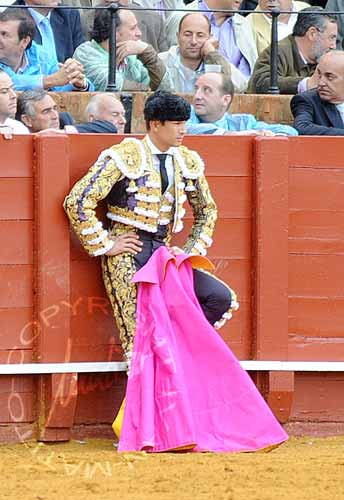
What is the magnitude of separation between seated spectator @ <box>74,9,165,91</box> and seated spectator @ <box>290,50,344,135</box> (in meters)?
0.96

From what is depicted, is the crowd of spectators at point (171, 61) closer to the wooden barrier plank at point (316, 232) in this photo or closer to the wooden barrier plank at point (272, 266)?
the wooden barrier plank at point (272, 266)

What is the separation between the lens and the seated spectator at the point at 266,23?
876 centimetres

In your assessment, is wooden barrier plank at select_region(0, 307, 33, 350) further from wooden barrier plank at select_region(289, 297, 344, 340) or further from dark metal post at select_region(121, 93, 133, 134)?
dark metal post at select_region(121, 93, 133, 134)

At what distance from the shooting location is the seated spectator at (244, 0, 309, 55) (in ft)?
28.7

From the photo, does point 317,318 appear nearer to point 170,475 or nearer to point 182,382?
point 182,382

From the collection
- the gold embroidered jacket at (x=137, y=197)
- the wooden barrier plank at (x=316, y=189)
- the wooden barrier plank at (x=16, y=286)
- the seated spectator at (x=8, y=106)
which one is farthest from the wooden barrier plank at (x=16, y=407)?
the wooden barrier plank at (x=316, y=189)

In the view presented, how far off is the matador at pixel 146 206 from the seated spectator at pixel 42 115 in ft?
1.84

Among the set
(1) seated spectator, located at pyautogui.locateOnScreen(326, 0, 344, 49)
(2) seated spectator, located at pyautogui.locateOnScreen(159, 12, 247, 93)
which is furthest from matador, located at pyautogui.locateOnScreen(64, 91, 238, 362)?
(1) seated spectator, located at pyautogui.locateOnScreen(326, 0, 344, 49)

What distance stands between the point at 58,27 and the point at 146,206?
2436 millimetres

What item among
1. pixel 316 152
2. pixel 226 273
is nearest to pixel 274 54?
pixel 316 152

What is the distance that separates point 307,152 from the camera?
659 cm

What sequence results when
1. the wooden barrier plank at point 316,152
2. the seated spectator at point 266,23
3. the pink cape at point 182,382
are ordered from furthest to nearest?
1. the seated spectator at point 266,23
2. the wooden barrier plank at point 316,152
3. the pink cape at point 182,382

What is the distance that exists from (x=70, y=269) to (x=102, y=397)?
0.65 m

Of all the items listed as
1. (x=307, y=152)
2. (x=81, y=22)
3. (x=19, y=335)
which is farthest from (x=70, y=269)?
(x=81, y=22)
